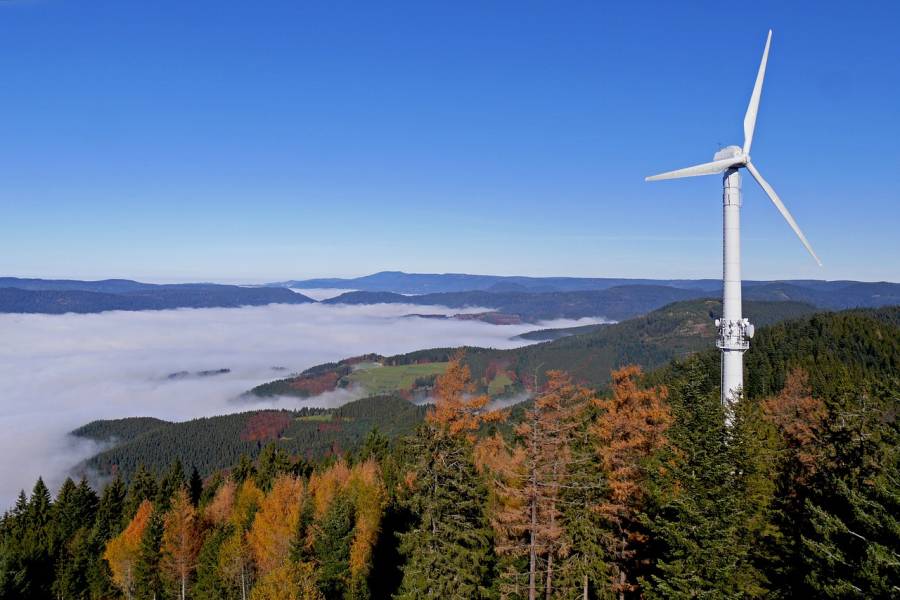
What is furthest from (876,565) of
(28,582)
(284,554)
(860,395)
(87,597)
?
(87,597)

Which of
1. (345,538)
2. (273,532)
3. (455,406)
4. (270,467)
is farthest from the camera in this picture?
(270,467)

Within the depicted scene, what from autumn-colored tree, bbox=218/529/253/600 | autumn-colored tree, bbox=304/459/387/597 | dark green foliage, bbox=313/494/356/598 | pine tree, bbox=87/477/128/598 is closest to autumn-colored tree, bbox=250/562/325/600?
dark green foliage, bbox=313/494/356/598

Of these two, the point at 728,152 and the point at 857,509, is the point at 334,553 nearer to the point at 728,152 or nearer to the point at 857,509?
the point at 857,509

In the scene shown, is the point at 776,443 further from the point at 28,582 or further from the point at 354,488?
the point at 28,582

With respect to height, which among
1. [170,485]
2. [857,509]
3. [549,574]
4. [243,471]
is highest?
[857,509]

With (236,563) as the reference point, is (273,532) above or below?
above

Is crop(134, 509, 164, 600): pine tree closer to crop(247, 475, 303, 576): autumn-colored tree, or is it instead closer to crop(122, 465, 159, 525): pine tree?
crop(247, 475, 303, 576): autumn-colored tree

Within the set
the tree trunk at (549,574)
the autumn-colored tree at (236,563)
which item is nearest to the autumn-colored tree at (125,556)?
the autumn-colored tree at (236,563)

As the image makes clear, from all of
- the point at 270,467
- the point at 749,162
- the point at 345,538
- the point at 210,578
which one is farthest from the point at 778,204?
the point at 270,467
